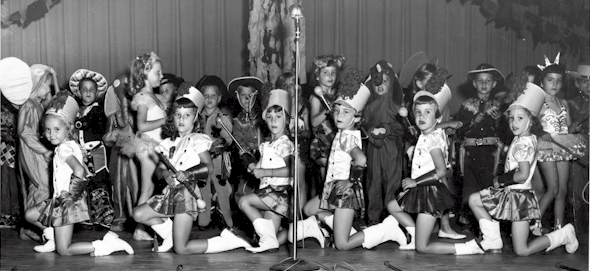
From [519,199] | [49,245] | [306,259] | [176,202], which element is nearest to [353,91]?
[306,259]

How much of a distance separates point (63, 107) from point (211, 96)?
169 cm

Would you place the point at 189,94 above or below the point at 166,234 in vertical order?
above

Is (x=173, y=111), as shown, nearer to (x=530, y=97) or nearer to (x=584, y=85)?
(x=530, y=97)

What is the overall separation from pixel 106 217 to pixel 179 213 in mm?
1768

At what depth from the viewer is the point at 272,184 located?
5.85 m

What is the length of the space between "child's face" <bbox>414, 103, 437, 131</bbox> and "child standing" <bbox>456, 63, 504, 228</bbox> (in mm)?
1190

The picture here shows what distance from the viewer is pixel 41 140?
7.04 meters

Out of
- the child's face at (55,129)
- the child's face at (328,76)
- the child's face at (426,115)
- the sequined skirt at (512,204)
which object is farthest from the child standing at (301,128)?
the child's face at (55,129)

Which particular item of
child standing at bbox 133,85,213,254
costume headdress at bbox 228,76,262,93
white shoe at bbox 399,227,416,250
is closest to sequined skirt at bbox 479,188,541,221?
white shoe at bbox 399,227,416,250

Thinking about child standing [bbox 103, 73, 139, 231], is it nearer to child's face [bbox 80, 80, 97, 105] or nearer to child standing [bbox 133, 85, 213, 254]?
child's face [bbox 80, 80, 97, 105]

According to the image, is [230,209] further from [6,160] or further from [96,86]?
[6,160]

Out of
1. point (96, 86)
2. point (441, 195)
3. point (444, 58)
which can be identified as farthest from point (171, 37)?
point (441, 195)

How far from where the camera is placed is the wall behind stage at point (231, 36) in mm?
8688

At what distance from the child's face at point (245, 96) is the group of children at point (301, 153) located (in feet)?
0.04
